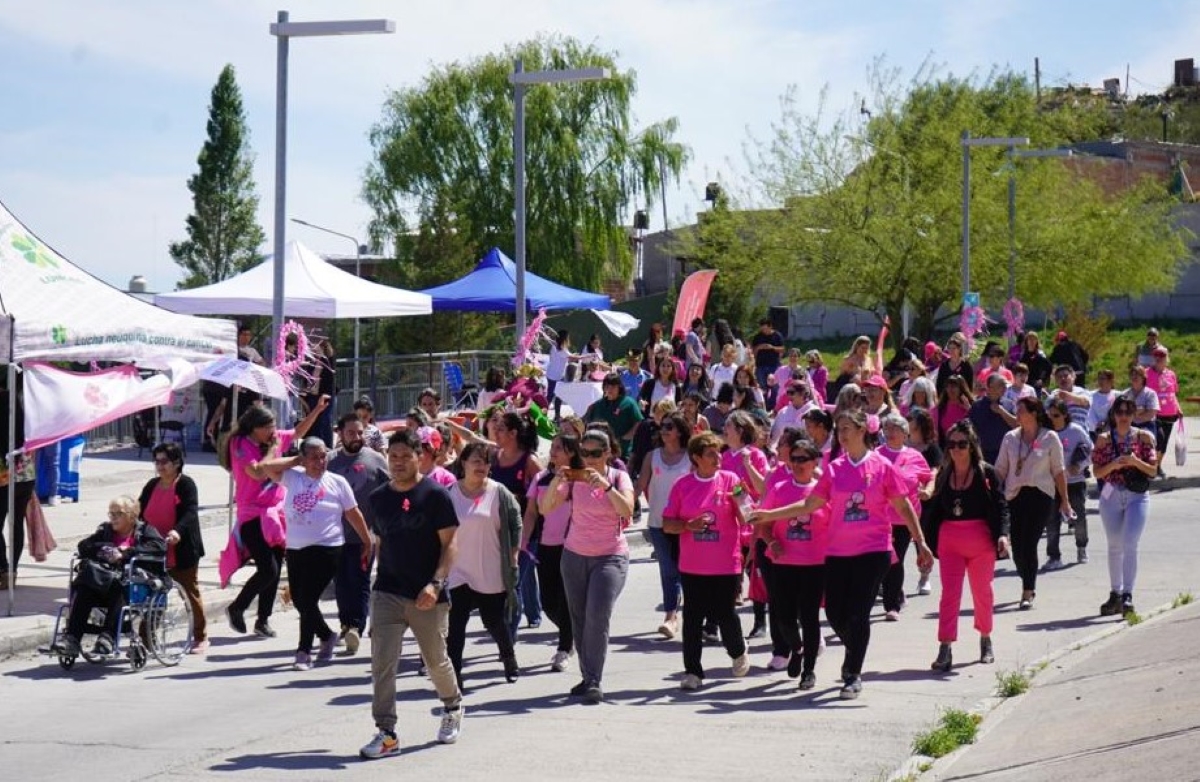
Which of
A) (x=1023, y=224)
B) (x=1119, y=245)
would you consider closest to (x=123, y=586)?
(x=1023, y=224)

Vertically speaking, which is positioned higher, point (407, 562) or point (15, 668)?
point (407, 562)

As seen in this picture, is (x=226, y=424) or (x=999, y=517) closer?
(x=999, y=517)

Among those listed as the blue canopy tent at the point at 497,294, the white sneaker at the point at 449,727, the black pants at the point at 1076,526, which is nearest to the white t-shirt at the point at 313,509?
the white sneaker at the point at 449,727

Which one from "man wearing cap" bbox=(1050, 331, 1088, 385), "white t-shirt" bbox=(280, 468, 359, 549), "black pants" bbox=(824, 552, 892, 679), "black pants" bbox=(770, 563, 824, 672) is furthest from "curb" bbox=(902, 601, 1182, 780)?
"man wearing cap" bbox=(1050, 331, 1088, 385)

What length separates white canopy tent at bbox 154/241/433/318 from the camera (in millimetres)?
23281

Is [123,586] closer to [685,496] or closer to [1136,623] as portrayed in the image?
[685,496]

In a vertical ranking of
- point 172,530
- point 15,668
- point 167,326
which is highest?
point 167,326

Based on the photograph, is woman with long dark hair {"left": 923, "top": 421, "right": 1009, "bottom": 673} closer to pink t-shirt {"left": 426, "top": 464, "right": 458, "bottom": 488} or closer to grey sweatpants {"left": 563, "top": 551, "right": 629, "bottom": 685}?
grey sweatpants {"left": 563, "top": 551, "right": 629, "bottom": 685}

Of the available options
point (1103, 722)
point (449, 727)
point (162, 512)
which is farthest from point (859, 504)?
point (162, 512)

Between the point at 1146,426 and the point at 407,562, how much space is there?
13.8 m

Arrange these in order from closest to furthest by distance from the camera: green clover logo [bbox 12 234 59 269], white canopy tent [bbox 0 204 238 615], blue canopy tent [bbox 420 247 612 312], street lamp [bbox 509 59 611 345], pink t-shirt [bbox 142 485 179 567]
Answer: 1. pink t-shirt [bbox 142 485 179 567]
2. white canopy tent [bbox 0 204 238 615]
3. green clover logo [bbox 12 234 59 269]
4. street lamp [bbox 509 59 611 345]
5. blue canopy tent [bbox 420 247 612 312]

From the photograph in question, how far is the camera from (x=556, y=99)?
51.0 m

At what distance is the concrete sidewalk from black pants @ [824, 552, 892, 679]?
0.91 m

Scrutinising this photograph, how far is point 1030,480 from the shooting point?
47.3 feet
